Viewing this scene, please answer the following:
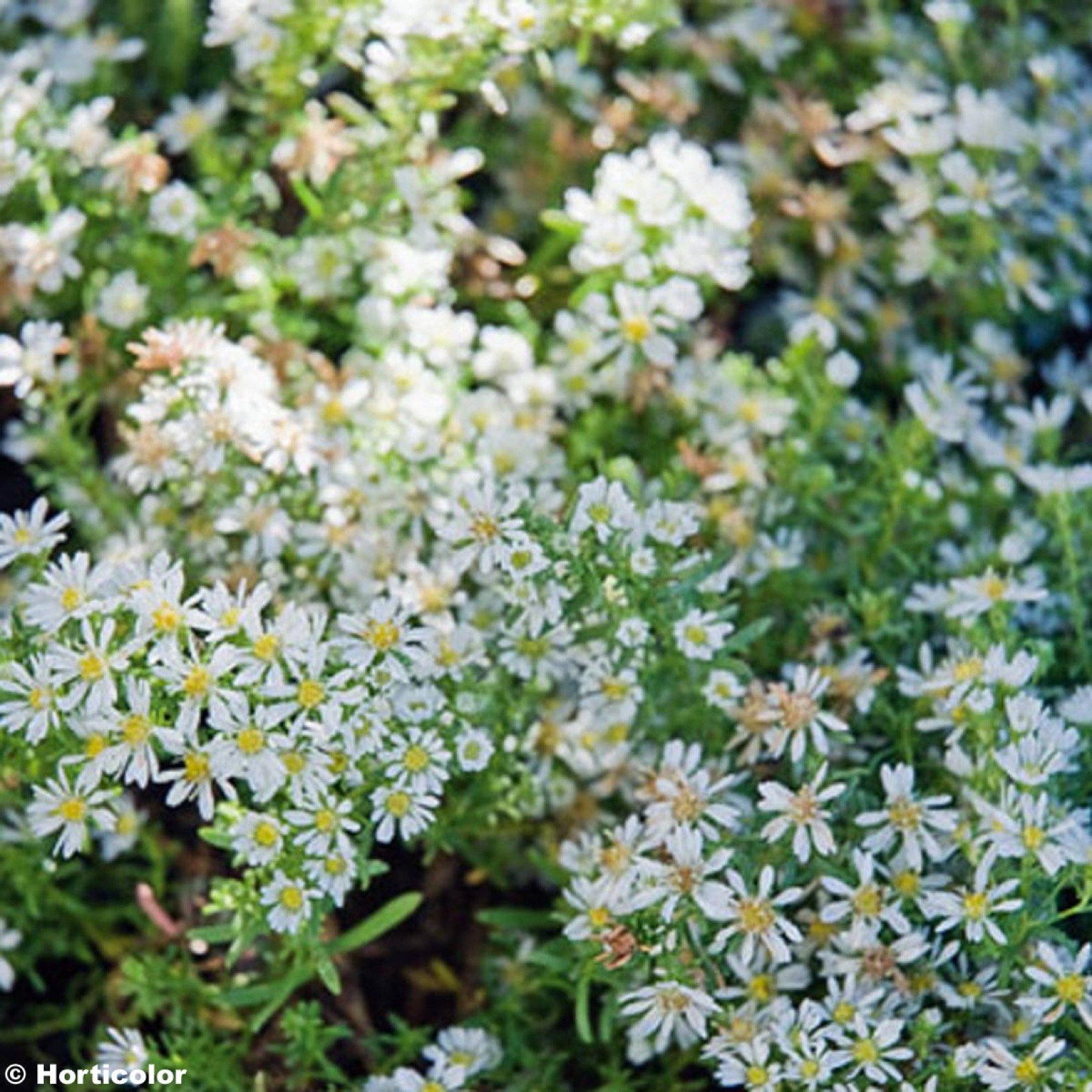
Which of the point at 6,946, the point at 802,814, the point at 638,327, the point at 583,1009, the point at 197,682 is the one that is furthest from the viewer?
the point at 638,327

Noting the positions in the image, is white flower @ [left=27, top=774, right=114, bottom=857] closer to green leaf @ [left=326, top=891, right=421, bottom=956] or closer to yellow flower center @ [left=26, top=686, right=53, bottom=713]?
yellow flower center @ [left=26, top=686, right=53, bottom=713]

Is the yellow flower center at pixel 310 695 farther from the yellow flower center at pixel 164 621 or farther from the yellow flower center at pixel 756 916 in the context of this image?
the yellow flower center at pixel 756 916

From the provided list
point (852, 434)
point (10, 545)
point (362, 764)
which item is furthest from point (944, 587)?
point (10, 545)

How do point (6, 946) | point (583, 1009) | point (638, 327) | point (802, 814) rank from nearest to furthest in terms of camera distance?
point (802, 814)
point (583, 1009)
point (6, 946)
point (638, 327)

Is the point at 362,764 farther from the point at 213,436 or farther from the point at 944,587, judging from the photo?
the point at 944,587

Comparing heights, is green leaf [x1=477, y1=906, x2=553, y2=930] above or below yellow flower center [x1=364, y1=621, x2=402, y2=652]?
below

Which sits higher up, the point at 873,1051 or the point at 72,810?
the point at 72,810

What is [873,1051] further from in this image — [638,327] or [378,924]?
[638,327]

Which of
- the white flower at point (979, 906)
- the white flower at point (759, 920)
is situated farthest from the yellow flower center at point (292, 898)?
the white flower at point (979, 906)

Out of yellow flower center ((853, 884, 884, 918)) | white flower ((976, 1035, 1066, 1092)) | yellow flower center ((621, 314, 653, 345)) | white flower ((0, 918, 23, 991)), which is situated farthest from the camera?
yellow flower center ((621, 314, 653, 345))

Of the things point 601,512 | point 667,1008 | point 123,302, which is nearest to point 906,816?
point 667,1008

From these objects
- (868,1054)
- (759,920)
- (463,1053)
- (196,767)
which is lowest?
(463,1053)

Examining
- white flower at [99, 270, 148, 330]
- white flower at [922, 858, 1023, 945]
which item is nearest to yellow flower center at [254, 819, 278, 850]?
white flower at [922, 858, 1023, 945]
